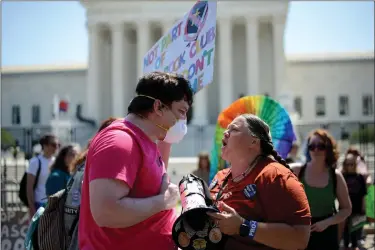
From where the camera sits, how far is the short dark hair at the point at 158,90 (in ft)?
8.70

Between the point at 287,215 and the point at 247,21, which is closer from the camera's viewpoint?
the point at 287,215

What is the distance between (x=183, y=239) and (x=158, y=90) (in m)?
0.81

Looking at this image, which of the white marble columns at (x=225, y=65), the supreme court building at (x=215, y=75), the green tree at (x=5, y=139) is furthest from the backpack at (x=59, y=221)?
the white marble columns at (x=225, y=65)

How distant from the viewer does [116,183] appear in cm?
234

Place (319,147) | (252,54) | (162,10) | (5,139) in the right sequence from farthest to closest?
1. (162,10)
2. (252,54)
3. (5,139)
4. (319,147)

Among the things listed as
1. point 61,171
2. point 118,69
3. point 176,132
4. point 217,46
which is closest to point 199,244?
point 176,132

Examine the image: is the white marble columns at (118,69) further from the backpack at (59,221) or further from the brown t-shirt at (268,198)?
the brown t-shirt at (268,198)

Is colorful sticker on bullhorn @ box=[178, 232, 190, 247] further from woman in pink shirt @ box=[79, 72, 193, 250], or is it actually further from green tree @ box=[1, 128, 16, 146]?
green tree @ box=[1, 128, 16, 146]

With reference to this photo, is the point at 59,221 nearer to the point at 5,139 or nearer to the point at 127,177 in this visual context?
the point at 127,177

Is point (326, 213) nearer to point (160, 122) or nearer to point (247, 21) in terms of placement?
point (160, 122)

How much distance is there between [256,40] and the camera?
1663 inches

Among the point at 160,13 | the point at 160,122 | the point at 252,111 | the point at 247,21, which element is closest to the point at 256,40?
the point at 247,21

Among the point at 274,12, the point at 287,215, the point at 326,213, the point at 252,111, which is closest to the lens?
the point at 287,215

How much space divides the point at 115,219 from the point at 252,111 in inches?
125
